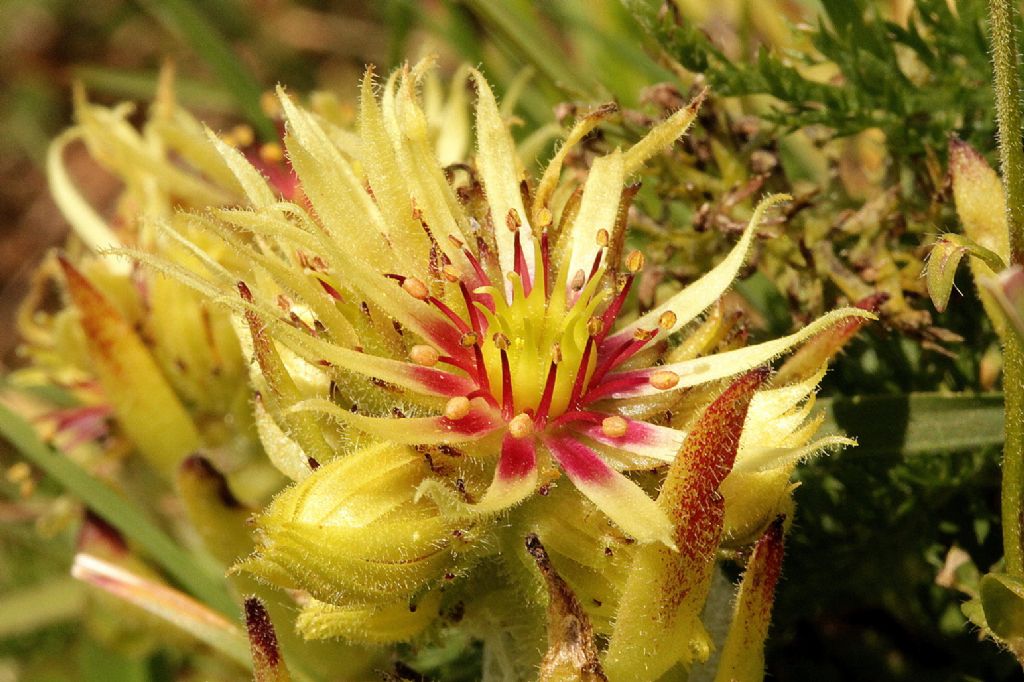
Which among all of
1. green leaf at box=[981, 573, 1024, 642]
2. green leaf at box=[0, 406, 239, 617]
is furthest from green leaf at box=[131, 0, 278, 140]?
green leaf at box=[981, 573, 1024, 642]

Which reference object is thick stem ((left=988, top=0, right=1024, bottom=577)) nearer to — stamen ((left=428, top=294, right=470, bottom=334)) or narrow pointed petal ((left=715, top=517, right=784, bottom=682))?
narrow pointed petal ((left=715, top=517, right=784, bottom=682))

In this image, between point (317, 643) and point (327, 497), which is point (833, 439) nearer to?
point (327, 497)

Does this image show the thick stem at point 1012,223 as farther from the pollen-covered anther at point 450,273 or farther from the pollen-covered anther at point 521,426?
the pollen-covered anther at point 450,273

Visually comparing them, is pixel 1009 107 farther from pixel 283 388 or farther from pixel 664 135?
pixel 283 388

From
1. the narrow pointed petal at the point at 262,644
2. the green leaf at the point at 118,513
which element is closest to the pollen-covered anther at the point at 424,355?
the narrow pointed petal at the point at 262,644

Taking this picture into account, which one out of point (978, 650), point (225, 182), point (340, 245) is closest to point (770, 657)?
point (978, 650)

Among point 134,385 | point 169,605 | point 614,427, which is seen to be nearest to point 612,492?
point 614,427

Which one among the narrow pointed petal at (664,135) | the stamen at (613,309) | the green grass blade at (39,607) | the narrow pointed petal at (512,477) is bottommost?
the green grass blade at (39,607)
